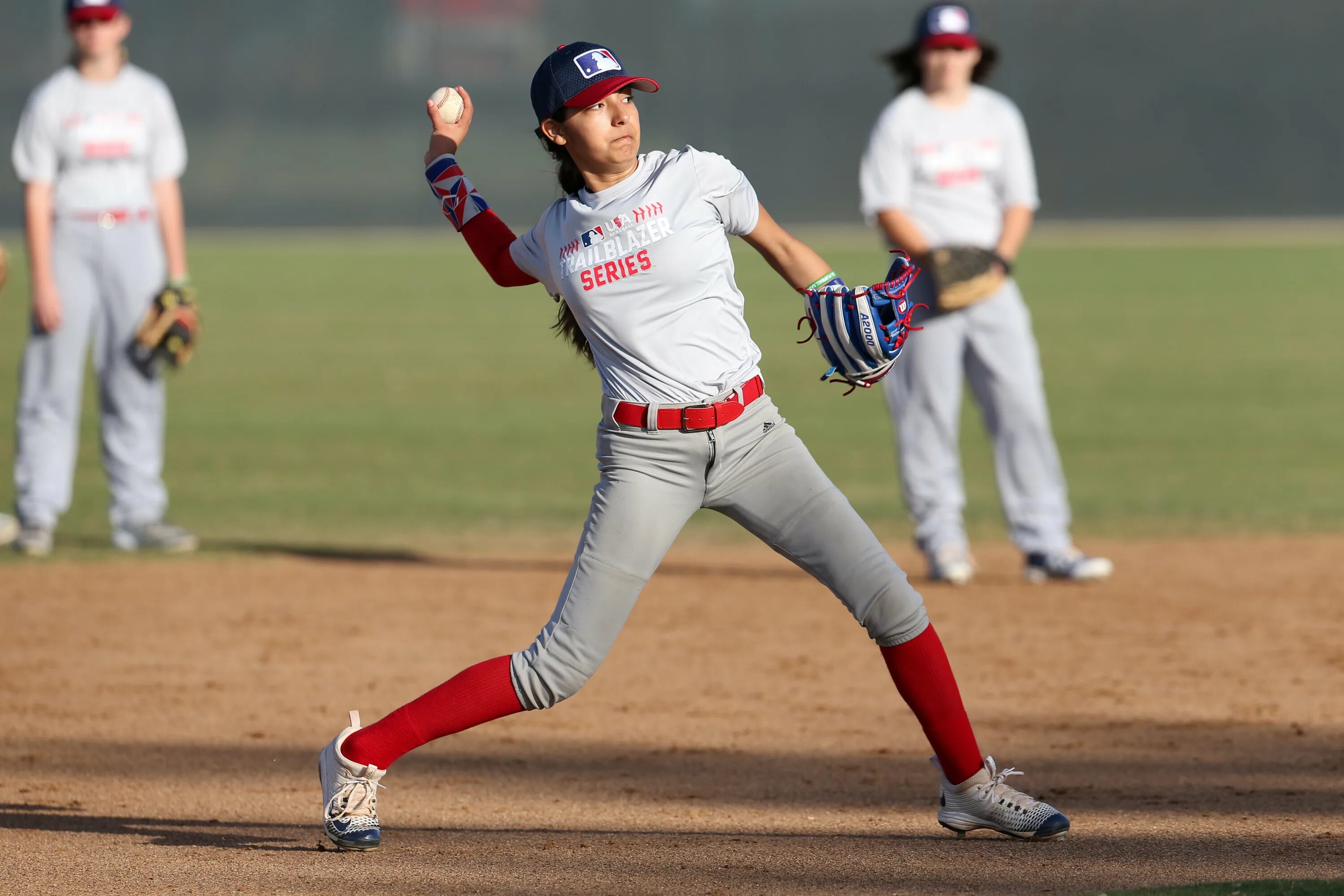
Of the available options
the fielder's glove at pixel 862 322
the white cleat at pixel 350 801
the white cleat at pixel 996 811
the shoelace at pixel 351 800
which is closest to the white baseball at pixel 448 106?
the fielder's glove at pixel 862 322

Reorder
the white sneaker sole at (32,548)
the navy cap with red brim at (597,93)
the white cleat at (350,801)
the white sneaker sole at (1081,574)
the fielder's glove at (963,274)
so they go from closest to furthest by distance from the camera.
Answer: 1. the navy cap with red brim at (597,93)
2. the white cleat at (350,801)
3. the fielder's glove at (963,274)
4. the white sneaker sole at (1081,574)
5. the white sneaker sole at (32,548)

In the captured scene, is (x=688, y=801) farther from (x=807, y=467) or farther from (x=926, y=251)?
(x=926, y=251)

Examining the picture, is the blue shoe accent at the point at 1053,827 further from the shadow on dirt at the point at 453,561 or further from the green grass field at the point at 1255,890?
the shadow on dirt at the point at 453,561

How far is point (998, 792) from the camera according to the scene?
380 cm

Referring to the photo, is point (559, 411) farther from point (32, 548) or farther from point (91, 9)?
point (91, 9)

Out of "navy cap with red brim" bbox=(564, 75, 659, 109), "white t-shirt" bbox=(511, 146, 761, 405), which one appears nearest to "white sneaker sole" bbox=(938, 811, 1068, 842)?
"white t-shirt" bbox=(511, 146, 761, 405)

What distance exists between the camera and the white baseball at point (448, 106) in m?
4.08

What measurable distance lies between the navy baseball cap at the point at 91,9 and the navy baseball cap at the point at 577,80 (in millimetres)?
4711

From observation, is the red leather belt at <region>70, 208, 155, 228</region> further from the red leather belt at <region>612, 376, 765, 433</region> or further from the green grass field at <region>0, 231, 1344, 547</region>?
the red leather belt at <region>612, 376, 765, 433</region>

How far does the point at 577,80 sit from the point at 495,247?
1.60 feet

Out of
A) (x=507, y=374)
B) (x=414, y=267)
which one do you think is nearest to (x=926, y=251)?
(x=507, y=374)

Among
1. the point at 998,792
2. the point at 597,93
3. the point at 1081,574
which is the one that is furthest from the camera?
the point at 1081,574

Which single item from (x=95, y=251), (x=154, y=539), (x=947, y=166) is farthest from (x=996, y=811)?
(x=95, y=251)

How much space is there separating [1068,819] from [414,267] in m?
22.0
